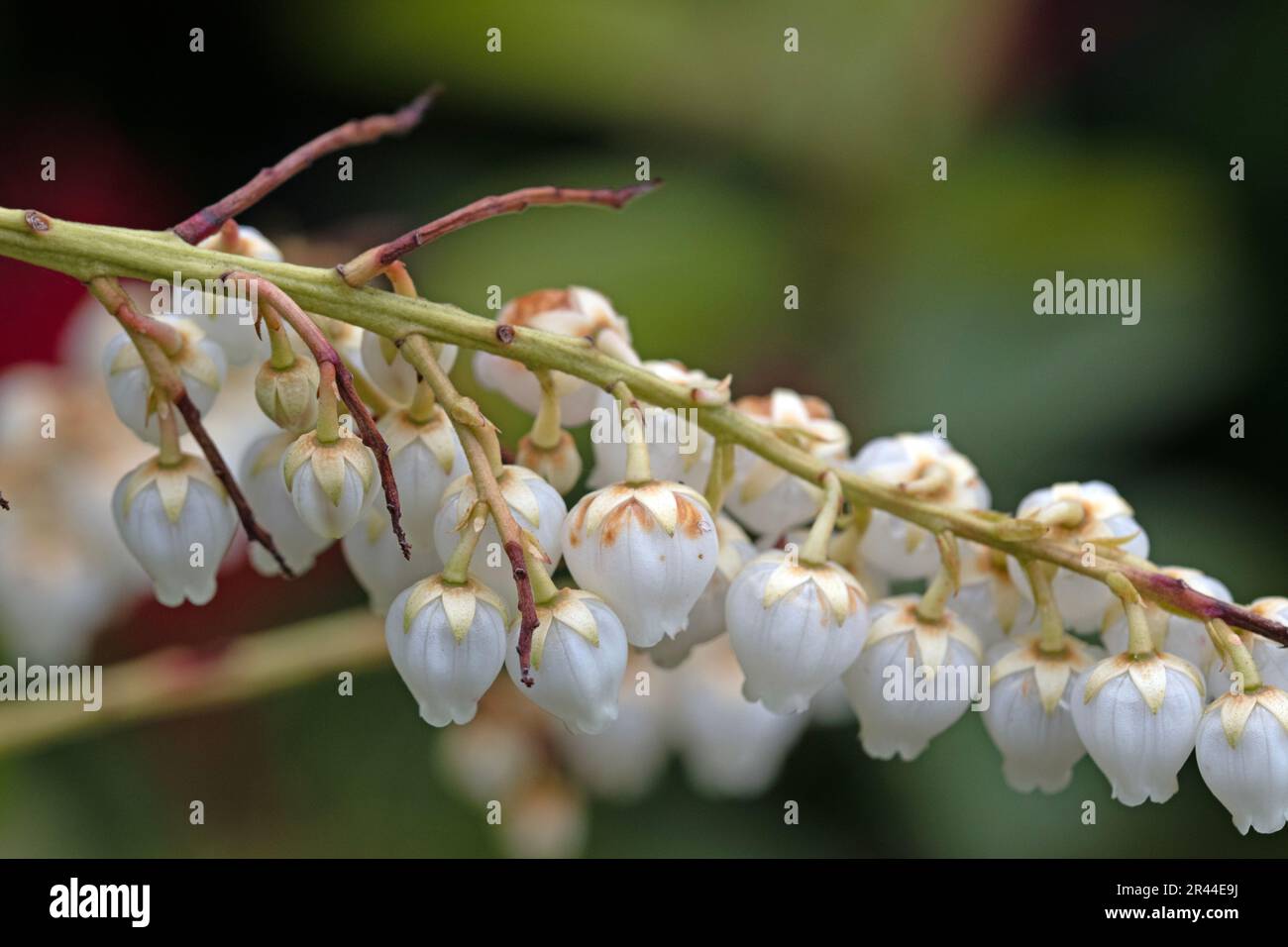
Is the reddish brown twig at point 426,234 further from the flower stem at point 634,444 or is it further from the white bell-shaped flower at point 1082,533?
the white bell-shaped flower at point 1082,533

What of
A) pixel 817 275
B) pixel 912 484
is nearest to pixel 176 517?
pixel 912 484

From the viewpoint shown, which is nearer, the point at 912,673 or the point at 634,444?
the point at 634,444

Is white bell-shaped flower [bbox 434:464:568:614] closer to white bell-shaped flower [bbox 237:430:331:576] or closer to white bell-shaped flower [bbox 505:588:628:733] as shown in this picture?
white bell-shaped flower [bbox 505:588:628:733]

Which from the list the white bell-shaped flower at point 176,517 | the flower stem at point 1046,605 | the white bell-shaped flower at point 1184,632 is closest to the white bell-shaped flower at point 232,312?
the white bell-shaped flower at point 176,517

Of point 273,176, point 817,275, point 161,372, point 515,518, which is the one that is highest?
point 817,275

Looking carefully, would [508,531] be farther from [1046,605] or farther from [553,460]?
[1046,605]

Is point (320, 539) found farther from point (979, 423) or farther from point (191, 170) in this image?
point (191, 170)
